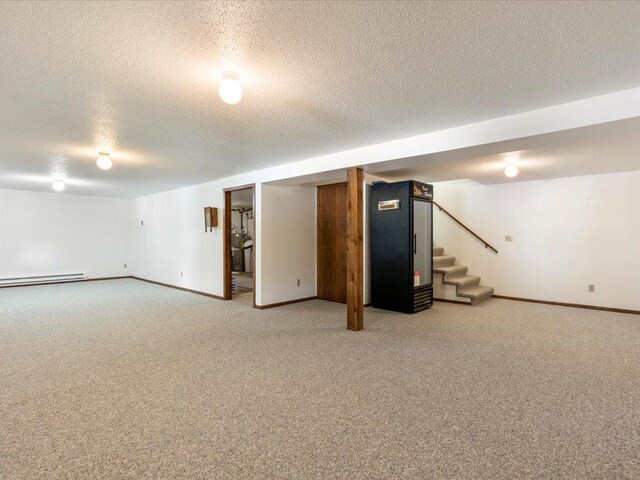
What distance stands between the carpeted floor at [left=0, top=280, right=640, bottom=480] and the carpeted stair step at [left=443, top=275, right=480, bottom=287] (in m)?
1.48

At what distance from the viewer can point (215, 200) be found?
6328 millimetres

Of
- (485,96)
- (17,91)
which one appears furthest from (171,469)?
(485,96)

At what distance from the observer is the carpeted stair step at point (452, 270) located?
600 centimetres

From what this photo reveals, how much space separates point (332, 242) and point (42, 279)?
7233 mm

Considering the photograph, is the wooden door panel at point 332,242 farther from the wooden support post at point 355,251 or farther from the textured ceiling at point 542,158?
the wooden support post at point 355,251

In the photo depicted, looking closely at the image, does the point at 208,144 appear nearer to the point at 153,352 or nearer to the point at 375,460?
the point at 153,352

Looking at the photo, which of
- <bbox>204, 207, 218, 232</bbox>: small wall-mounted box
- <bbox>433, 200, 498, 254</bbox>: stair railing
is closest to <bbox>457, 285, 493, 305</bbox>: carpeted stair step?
<bbox>433, 200, 498, 254</bbox>: stair railing

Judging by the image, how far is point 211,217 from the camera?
620 cm

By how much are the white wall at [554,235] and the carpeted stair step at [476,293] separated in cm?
41

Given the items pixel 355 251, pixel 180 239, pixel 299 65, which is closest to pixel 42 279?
pixel 180 239

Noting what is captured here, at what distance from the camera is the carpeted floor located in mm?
1729

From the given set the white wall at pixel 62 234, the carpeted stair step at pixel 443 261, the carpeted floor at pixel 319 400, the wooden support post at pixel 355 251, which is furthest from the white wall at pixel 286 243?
the white wall at pixel 62 234

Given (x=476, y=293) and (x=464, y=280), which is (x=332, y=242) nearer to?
(x=464, y=280)

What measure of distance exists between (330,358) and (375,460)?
56.4 inches
